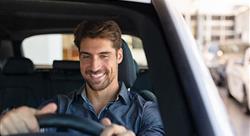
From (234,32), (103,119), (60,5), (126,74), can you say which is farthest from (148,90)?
(234,32)

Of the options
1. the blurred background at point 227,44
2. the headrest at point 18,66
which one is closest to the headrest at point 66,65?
the headrest at point 18,66

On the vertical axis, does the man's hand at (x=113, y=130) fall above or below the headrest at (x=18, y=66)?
below

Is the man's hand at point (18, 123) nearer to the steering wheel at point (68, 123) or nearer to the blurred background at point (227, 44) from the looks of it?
the steering wheel at point (68, 123)

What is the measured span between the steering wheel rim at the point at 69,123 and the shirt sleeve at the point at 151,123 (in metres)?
0.18

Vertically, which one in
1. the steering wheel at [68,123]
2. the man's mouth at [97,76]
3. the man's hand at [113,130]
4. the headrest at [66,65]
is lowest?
the man's hand at [113,130]

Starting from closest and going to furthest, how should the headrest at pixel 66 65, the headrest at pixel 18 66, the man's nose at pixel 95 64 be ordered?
1. the man's nose at pixel 95 64
2. the headrest at pixel 66 65
3. the headrest at pixel 18 66

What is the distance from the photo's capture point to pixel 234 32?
21.5 meters

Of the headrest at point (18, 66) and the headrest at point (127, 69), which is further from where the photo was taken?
the headrest at point (18, 66)

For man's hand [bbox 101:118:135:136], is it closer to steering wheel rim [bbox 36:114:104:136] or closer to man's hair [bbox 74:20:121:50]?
steering wheel rim [bbox 36:114:104:136]

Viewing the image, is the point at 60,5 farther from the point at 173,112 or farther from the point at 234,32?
the point at 234,32

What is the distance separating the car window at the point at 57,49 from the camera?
214 cm

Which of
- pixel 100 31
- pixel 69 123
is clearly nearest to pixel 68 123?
pixel 69 123

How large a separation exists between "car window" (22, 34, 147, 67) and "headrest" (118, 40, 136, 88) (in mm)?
29

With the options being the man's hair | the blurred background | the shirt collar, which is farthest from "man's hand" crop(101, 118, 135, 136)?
the blurred background
